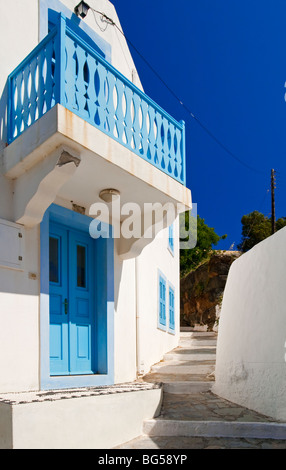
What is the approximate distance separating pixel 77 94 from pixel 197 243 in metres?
29.7

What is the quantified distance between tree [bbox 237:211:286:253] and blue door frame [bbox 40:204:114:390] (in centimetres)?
2513

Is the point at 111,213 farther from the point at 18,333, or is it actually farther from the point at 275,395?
the point at 275,395

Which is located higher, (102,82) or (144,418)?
(102,82)

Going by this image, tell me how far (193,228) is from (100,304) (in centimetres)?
2761

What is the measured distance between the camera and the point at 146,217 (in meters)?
6.89

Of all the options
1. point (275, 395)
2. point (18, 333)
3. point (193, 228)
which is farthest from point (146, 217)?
point (193, 228)

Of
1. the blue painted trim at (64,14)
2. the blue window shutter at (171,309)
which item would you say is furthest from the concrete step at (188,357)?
the blue painted trim at (64,14)

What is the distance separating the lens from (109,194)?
6.04 metres

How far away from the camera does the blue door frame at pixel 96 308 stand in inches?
214

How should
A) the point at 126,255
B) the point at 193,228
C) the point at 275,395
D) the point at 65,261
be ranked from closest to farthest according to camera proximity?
the point at 275,395 < the point at 65,261 < the point at 126,255 < the point at 193,228

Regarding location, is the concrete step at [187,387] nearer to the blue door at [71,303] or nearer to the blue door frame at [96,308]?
the blue door frame at [96,308]

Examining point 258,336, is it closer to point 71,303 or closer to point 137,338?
point 71,303

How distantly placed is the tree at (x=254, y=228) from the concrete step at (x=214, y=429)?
2663cm

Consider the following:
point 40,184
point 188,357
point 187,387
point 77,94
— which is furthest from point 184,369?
point 77,94
